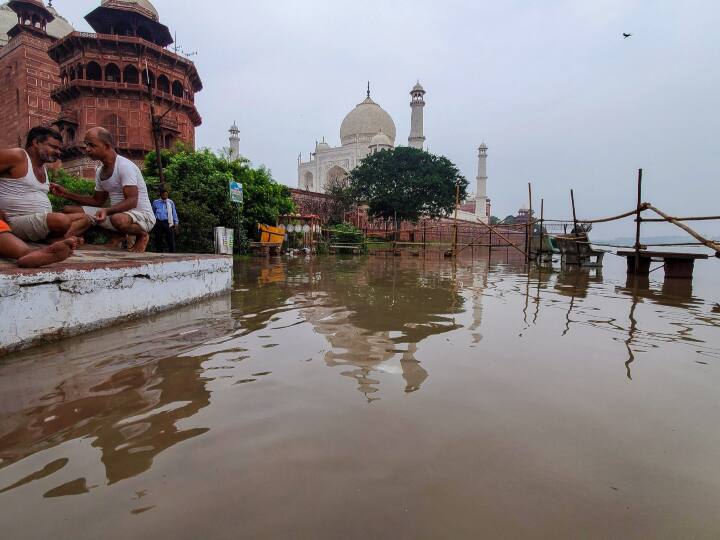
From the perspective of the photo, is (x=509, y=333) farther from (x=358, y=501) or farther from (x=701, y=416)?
(x=358, y=501)

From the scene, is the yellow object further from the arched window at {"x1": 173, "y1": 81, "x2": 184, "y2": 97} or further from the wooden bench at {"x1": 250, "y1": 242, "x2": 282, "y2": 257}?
the arched window at {"x1": 173, "y1": 81, "x2": 184, "y2": 97}

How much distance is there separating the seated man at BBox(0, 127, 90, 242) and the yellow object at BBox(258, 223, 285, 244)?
1174 cm

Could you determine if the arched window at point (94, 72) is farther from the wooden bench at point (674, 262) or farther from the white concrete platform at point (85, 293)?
the wooden bench at point (674, 262)

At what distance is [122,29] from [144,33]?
1.18 metres

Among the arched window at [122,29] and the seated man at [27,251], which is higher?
the arched window at [122,29]

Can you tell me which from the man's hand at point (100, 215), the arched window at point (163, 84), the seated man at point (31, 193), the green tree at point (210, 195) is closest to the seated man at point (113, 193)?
the man's hand at point (100, 215)

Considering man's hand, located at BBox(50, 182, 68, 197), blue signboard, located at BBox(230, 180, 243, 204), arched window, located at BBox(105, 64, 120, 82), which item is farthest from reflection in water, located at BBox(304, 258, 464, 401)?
arched window, located at BBox(105, 64, 120, 82)

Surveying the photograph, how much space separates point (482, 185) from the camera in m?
48.1

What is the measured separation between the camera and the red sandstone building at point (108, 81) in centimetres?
2234

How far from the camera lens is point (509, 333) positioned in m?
3.21

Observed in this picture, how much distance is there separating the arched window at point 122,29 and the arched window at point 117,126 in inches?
212

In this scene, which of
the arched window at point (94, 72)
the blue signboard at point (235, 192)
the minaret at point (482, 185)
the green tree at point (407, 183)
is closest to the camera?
the blue signboard at point (235, 192)

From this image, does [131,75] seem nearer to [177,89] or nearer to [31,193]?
[177,89]

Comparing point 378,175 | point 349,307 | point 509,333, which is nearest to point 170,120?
point 378,175
